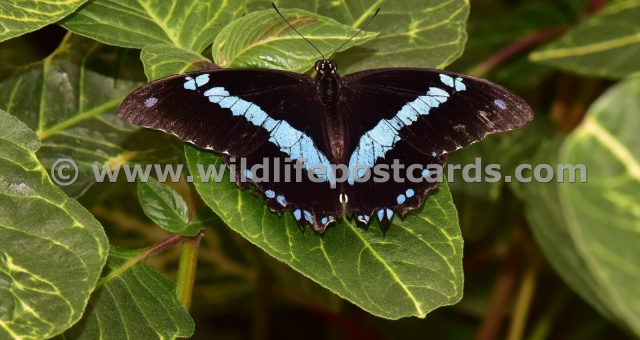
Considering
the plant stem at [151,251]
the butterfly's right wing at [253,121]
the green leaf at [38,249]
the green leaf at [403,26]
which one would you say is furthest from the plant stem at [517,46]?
the green leaf at [38,249]

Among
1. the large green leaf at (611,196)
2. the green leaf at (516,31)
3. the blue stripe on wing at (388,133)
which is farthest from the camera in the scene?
the green leaf at (516,31)

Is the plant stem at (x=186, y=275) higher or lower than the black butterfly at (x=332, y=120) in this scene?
lower

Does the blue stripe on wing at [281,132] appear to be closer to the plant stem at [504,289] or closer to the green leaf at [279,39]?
the green leaf at [279,39]

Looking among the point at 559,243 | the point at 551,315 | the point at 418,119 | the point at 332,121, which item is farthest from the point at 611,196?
the point at 551,315

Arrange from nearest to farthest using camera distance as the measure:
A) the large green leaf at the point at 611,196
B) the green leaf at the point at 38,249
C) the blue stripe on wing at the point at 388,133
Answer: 1. the large green leaf at the point at 611,196
2. the green leaf at the point at 38,249
3. the blue stripe on wing at the point at 388,133

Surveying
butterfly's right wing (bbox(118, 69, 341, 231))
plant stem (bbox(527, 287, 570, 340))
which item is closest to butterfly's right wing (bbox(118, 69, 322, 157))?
butterfly's right wing (bbox(118, 69, 341, 231))

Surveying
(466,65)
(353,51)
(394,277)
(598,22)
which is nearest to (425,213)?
(394,277)
